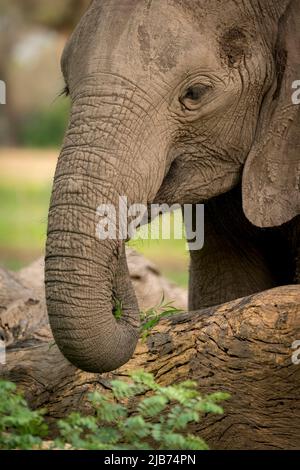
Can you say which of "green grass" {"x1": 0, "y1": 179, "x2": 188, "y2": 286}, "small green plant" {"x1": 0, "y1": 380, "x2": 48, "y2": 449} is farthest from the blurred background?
"small green plant" {"x1": 0, "y1": 380, "x2": 48, "y2": 449}

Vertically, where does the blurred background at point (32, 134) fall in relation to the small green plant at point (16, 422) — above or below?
above

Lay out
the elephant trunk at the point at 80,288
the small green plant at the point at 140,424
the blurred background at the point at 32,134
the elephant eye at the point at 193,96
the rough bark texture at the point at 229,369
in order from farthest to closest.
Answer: the blurred background at the point at 32,134 → the elephant eye at the point at 193,96 → the rough bark texture at the point at 229,369 → the elephant trunk at the point at 80,288 → the small green plant at the point at 140,424

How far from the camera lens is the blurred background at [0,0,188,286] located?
14.8 m

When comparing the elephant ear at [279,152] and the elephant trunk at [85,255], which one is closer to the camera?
the elephant trunk at [85,255]

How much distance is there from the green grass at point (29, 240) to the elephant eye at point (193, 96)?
218 inches

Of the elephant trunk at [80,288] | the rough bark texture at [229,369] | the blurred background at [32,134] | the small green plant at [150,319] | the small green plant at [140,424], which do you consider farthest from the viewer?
the blurred background at [32,134]

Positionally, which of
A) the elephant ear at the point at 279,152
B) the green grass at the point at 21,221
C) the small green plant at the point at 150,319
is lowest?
the small green plant at the point at 150,319

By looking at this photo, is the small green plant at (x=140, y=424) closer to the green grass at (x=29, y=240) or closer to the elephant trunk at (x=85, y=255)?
the elephant trunk at (x=85, y=255)

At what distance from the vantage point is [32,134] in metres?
38.7

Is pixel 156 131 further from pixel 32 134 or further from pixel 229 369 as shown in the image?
pixel 32 134

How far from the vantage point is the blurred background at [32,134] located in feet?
48.7

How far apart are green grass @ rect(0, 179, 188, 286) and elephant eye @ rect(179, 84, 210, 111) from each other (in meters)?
5.53

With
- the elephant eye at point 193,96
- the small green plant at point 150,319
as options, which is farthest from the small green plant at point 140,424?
the elephant eye at point 193,96
